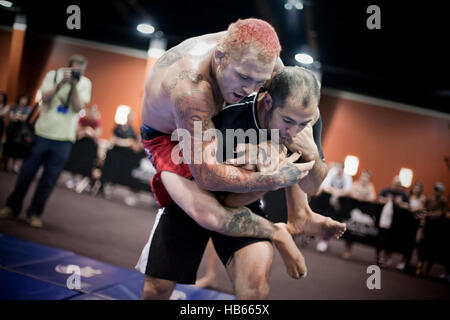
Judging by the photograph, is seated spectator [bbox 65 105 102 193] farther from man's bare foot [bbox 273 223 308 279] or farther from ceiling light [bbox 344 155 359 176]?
man's bare foot [bbox 273 223 308 279]

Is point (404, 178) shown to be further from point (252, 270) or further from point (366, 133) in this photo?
point (252, 270)

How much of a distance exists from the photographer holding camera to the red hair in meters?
2.27

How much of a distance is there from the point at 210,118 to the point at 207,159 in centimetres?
18

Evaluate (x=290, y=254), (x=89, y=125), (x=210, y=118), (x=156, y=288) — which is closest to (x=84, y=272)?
(x=156, y=288)

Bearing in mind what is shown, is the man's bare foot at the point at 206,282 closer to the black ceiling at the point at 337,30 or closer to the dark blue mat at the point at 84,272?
the dark blue mat at the point at 84,272

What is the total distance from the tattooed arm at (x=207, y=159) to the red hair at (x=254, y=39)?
0.64 ft

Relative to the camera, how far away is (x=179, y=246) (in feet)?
5.93

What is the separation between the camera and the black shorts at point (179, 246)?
1.78 m

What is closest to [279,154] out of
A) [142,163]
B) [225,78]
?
[225,78]

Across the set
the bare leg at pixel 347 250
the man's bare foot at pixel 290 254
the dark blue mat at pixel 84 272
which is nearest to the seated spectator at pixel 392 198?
the bare leg at pixel 347 250

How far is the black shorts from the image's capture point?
1.78 metres

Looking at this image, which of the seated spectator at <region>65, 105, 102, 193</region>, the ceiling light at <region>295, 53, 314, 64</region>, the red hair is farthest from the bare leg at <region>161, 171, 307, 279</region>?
the seated spectator at <region>65, 105, 102, 193</region>

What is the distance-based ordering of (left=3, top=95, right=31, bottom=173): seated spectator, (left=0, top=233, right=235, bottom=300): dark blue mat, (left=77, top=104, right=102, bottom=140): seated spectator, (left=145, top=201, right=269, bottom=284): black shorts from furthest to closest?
1. (left=77, top=104, right=102, bottom=140): seated spectator
2. (left=3, top=95, right=31, bottom=173): seated spectator
3. (left=0, top=233, right=235, bottom=300): dark blue mat
4. (left=145, top=201, right=269, bottom=284): black shorts

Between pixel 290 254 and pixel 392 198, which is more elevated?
pixel 392 198
